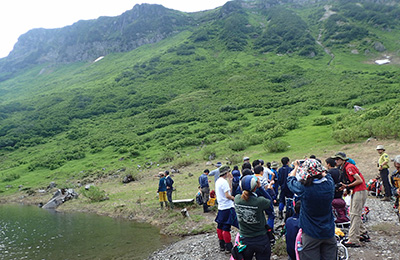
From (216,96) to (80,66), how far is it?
5332 inches

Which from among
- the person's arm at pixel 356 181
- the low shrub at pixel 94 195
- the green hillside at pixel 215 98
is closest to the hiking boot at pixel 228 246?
the person's arm at pixel 356 181

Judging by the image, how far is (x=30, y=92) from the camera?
464 ft

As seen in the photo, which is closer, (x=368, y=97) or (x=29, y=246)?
(x=29, y=246)

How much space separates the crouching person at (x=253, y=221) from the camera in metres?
5.52

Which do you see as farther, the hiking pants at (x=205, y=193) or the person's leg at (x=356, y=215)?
the hiking pants at (x=205, y=193)

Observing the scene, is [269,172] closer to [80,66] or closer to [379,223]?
[379,223]

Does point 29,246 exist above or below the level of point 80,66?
below

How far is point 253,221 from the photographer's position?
18.2 ft

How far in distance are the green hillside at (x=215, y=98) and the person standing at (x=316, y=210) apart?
23.4 m

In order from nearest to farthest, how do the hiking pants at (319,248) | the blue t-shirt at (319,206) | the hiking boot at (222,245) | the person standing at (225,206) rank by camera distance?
the blue t-shirt at (319,206)
the hiking pants at (319,248)
the person standing at (225,206)
the hiking boot at (222,245)

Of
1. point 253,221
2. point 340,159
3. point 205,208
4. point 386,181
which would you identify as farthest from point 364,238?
point 205,208

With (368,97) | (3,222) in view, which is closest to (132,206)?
(3,222)

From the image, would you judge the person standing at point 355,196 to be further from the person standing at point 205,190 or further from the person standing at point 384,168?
the person standing at point 205,190

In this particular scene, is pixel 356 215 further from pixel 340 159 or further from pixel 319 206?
pixel 319 206
